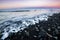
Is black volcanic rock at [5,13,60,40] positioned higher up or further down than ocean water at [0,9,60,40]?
further down

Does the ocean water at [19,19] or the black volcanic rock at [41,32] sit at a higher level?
the ocean water at [19,19]

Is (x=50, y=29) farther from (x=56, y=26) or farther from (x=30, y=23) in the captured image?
(x=30, y=23)

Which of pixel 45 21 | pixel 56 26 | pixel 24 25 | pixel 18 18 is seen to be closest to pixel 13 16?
pixel 18 18

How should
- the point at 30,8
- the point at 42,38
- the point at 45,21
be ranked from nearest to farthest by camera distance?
the point at 42,38 → the point at 45,21 → the point at 30,8

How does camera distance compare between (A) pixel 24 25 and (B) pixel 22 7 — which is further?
(B) pixel 22 7
